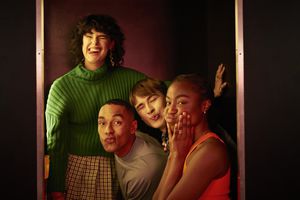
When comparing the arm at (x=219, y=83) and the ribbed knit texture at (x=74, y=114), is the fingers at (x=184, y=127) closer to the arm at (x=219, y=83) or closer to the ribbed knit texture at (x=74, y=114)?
the arm at (x=219, y=83)

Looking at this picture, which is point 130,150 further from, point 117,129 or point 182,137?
point 182,137

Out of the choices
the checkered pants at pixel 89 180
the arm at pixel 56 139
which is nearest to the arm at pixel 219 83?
the checkered pants at pixel 89 180

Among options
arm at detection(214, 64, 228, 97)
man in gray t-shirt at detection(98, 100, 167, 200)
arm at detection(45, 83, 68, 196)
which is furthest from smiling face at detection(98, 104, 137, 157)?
arm at detection(214, 64, 228, 97)

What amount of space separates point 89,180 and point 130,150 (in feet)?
0.80

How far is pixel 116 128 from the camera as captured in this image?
2.61 metres

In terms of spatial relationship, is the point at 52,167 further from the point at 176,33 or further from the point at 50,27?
the point at 176,33

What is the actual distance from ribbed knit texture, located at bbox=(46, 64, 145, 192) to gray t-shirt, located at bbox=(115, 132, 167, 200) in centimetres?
12

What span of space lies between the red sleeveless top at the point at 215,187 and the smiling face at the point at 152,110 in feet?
0.65

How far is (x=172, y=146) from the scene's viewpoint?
8.58 feet

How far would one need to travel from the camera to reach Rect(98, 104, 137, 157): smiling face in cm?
260
